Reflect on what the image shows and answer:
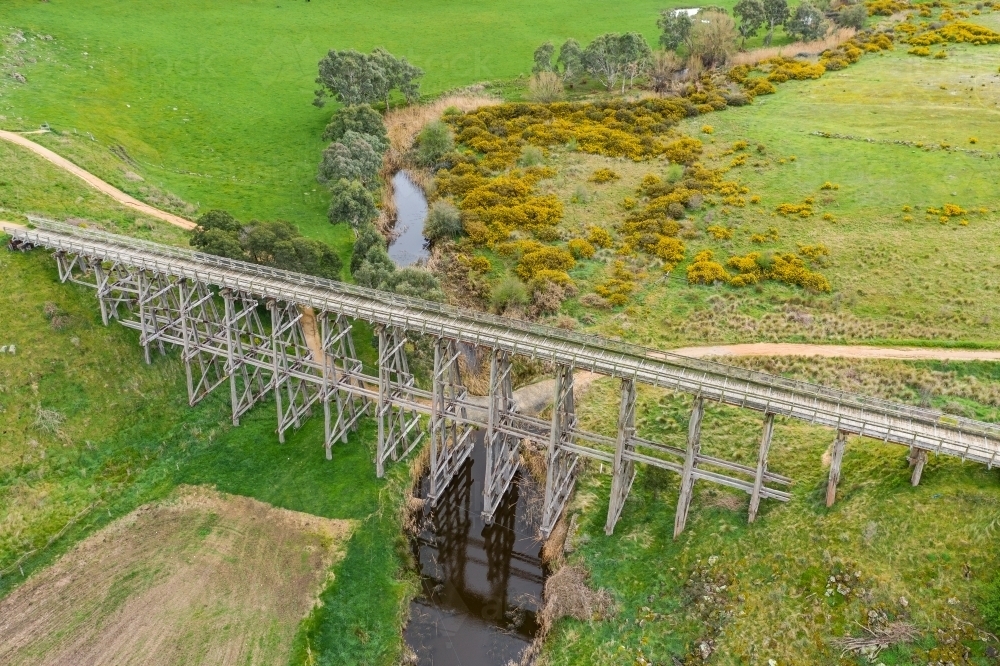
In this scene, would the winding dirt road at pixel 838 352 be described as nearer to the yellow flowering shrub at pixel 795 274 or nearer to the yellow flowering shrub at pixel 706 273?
the yellow flowering shrub at pixel 795 274

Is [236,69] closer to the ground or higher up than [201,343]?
higher up

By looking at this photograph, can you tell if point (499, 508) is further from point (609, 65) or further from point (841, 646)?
point (609, 65)

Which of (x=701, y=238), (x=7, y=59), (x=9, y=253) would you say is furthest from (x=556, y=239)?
(x=7, y=59)

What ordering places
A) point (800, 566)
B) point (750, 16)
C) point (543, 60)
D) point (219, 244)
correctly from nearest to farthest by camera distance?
point (800, 566), point (219, 244), point (543, 60), point (750, 16)

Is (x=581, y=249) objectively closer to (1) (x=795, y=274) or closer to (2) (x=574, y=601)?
(1) (x=795, y=274)

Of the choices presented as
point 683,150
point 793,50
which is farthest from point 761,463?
point 793,50

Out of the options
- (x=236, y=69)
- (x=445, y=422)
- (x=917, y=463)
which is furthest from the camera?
(x=236, y=69)

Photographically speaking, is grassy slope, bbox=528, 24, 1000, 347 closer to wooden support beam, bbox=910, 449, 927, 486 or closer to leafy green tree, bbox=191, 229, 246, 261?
wooden support beam, bbox=910, 449, 927, 486
